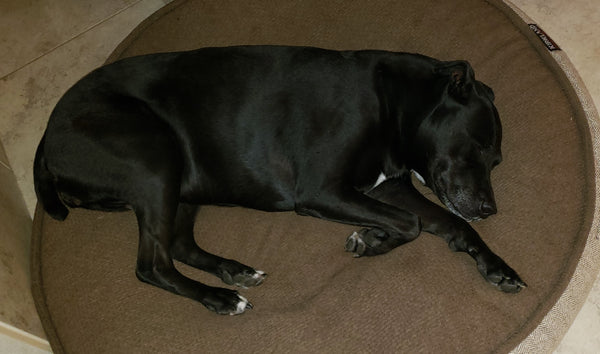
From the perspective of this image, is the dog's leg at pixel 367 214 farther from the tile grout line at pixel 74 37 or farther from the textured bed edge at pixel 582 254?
the tile grout line at pixel 74 37

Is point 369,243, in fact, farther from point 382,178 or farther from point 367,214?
point 382,178

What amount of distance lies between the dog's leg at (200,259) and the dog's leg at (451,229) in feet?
2.71

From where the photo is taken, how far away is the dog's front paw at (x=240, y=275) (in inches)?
119

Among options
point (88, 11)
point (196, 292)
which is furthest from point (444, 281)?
point (88, 11)

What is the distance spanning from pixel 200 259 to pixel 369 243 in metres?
0.92

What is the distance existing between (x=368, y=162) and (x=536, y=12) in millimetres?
2288

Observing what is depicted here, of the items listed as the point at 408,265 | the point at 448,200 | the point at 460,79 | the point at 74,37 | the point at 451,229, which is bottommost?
the point at 408,265

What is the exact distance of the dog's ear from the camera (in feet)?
9.30

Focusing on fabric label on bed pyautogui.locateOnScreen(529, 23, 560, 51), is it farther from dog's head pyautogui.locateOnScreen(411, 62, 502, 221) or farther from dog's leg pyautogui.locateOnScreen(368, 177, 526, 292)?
dog's leg pyautogui.locateOnScreen(368, 177, 526, 292)

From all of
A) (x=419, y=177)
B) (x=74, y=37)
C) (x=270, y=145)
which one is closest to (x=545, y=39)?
(x=419, y=177)

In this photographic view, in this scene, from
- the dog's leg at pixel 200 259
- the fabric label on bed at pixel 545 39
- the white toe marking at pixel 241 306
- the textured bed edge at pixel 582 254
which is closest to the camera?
the textured bed edge at pixel 582 254

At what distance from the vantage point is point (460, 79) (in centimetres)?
284

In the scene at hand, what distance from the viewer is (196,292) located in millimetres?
2914

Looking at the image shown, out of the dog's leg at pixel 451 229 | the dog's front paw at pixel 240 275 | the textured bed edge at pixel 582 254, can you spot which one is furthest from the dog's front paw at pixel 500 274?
the dog's front paw at pixel 240 275
